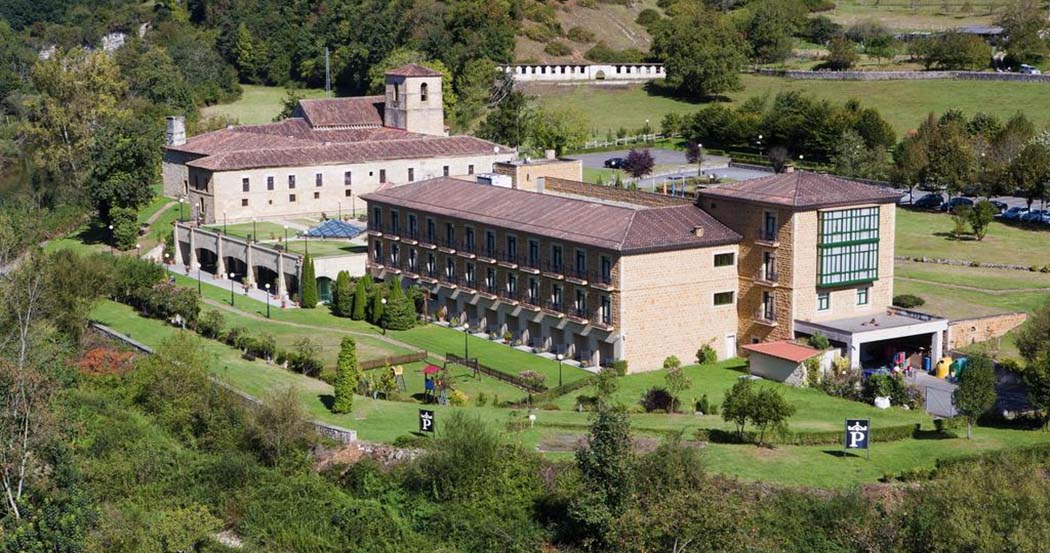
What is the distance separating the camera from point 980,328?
51094 mm

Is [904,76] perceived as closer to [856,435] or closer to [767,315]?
[767,315]

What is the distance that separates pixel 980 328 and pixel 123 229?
134 feet

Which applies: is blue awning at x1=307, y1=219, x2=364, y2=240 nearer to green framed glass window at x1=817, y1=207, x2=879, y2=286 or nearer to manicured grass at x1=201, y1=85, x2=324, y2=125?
green framed glass window at x1=817, y1=207, x2=879, y2=286

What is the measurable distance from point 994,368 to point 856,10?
94918 mm

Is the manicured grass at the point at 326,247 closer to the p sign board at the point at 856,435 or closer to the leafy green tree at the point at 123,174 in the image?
the leafy green tree at the point at 123,174

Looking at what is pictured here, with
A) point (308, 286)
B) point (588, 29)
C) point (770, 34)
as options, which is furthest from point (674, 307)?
point (588, 29)

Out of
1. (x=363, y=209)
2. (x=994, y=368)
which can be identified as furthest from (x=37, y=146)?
(x=994, y=368)

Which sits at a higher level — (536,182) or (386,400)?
(536,182)

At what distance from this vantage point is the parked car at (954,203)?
7100cm

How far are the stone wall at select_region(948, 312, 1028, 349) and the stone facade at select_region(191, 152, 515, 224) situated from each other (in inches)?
1126

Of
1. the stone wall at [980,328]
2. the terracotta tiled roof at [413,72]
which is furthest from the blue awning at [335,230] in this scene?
the stone wall at [980,328]

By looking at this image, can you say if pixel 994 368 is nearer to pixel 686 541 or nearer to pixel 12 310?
pixel 686 541

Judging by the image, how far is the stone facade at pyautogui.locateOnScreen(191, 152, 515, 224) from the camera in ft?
239

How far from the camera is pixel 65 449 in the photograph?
1533 inches
